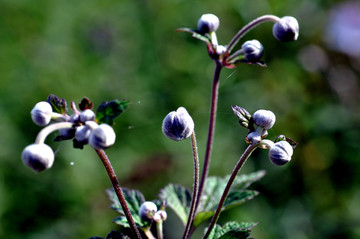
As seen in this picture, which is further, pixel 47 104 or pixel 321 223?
pixel 321 223

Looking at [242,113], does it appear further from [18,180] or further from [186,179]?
[18,180]

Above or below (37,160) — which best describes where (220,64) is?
above

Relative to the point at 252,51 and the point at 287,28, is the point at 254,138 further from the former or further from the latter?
the point at 287,28

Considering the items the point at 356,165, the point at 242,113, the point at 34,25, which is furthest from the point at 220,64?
the point at 34,25

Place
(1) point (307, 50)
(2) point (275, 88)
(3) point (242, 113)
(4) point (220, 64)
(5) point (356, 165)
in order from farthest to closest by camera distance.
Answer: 1. (1) point (307, 50)
2. (2) point (275, 88)
3. (5) point (356, 165)
4. (4) point (220, 64)
5. (3) point (242, 113)

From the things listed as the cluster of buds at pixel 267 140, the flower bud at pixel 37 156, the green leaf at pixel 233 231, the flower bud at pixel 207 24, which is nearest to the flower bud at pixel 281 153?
the cluster of buds at pixel 267 140

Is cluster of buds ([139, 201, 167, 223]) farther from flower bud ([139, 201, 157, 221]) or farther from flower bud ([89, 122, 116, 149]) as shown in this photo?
flower bud ([89, 122, 116, 149])

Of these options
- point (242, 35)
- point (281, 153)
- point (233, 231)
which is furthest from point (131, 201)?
point (242, 35)
